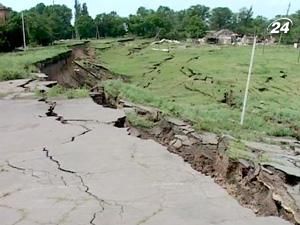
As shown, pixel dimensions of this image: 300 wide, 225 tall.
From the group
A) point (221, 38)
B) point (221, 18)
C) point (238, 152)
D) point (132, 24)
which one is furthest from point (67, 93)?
point (221, 18)

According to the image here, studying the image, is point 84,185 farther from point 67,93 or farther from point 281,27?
point 67,93

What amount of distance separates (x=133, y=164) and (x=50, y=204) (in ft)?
4.66

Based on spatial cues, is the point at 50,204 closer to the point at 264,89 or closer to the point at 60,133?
the point at 60,133

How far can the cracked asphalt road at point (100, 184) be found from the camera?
4074 millimetres

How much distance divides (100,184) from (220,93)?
13.9 meters

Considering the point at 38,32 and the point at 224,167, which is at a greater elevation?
the point at 224,167

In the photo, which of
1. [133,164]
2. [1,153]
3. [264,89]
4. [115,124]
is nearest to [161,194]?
[133,164]

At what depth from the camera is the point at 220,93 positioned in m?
18.3

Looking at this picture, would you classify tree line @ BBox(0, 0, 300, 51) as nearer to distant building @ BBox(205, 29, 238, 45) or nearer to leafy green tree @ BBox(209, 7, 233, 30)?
leafy green tree @ BBox(209, 7, 233, 30)

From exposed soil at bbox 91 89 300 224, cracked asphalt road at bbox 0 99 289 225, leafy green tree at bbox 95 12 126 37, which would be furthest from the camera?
leafy green tree at bbox 95 12 126 37

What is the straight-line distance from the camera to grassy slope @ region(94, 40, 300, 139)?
9.65m

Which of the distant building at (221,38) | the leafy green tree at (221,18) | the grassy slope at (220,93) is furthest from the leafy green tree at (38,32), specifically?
the leafy green tree at (221,18)

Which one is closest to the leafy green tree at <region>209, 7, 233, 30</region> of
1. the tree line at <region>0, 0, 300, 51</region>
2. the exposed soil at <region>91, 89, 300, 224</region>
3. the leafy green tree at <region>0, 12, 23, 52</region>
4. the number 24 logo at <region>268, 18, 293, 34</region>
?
the tree line at <region>0, 0, 300, 51</region>

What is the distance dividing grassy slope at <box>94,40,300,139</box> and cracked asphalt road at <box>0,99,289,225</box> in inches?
80.3
